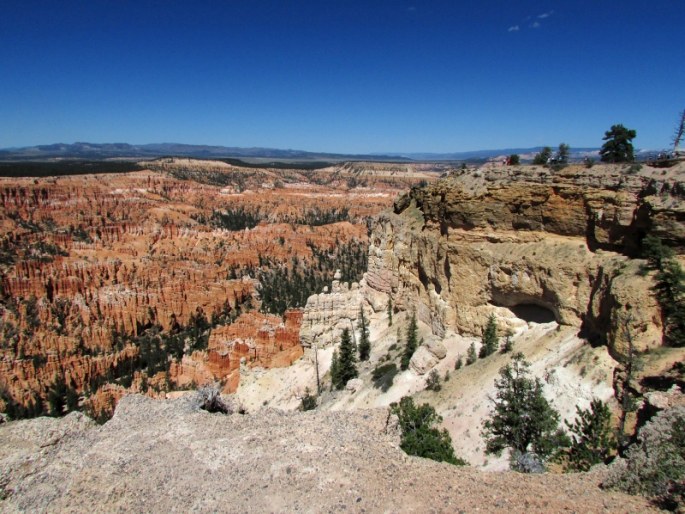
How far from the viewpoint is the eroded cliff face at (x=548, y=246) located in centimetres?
1830

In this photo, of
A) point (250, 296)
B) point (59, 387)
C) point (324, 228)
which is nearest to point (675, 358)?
point (59, 387)

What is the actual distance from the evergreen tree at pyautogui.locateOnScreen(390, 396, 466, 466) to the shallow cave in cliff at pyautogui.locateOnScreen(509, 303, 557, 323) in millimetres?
10165

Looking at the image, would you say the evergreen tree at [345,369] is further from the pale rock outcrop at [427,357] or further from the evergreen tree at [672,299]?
the evergreen tree at [672,299]

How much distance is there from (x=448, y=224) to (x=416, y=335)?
7.88m

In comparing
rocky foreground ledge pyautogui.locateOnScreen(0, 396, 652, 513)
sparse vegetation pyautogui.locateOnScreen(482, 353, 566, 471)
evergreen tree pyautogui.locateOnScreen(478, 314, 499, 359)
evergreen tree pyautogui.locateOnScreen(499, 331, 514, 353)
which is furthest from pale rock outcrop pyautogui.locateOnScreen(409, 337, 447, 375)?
rocky foreground ledge pyautogui.locateOnScreen(0, 396, 652, 513)

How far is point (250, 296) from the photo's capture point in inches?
2462

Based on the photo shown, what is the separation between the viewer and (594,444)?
14.2 m

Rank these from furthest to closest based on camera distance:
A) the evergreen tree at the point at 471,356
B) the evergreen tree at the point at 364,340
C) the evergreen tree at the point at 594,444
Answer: the evergreen tree at the point at 364,340 → the evergreen tree at the point at 471,356 → the evergreen tree at the point at 594,444

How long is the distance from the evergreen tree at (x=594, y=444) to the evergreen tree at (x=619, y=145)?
58.8 feet

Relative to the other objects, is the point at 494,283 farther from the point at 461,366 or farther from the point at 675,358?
the point at 675,358

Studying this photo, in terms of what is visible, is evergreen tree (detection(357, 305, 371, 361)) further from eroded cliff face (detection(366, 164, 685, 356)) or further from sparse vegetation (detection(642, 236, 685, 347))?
sparse vegetation (detection(642, 236, 685, 347))

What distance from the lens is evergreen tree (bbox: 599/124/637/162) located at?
27125 millimetres

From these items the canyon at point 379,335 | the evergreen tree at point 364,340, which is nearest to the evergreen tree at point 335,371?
the canyon at point 379,335

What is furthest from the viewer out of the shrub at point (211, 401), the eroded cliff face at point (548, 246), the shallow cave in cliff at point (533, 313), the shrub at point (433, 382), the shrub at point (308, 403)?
the shrub at point (308, 403)
